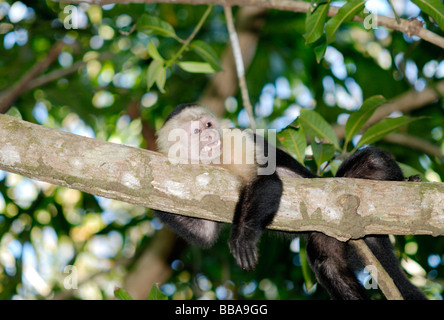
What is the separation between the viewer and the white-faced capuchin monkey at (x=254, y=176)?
2.72 meters

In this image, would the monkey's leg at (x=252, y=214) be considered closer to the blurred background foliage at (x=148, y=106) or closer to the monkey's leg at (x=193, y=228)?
the monkey's leg at (x=193, y=228)

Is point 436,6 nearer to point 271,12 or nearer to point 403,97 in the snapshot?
point 403,97

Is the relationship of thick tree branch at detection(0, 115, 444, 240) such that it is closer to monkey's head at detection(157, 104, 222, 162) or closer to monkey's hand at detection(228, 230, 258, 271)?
monkey's hand at detection(228, 230, 258, 271)

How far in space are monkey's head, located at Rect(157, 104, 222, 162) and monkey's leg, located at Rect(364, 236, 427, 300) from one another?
1.32 m

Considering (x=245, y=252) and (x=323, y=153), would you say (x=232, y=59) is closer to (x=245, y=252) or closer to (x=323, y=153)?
(x=323, y=153)

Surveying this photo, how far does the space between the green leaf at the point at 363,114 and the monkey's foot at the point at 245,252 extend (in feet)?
4.40

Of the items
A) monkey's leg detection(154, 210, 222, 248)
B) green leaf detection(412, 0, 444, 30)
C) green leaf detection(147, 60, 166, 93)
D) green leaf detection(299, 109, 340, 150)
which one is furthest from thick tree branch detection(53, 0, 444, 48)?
monkey's leg detection(154, 210, 222, 248)

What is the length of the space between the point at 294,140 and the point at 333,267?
99cm

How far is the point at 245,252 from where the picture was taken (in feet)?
8.89

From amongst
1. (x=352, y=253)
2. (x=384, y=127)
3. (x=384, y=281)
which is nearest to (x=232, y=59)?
(x=384, y=127)

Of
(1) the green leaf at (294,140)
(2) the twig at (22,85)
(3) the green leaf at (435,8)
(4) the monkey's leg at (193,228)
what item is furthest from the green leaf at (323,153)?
(2) the twig at (22,85)

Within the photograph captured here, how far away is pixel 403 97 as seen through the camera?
4.90 meters
